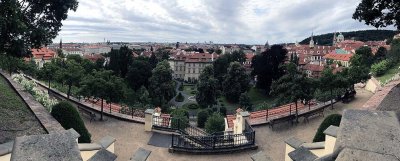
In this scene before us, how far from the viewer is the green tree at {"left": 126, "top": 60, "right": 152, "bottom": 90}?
55.2 metres

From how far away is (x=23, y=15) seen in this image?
10383 mm

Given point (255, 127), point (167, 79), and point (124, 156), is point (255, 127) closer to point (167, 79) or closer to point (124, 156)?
point (124, 156)

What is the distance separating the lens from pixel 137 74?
55.5 meters

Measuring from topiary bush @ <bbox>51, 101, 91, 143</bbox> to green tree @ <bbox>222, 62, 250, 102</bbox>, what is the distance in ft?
140

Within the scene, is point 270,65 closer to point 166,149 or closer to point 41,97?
point 166,149

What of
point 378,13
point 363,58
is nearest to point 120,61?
point 363,58

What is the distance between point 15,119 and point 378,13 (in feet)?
35.8

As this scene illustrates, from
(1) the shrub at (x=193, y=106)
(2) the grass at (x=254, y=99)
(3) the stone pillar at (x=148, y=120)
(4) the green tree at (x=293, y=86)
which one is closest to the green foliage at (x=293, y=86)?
(4) the green tree at (x=293, y=86)

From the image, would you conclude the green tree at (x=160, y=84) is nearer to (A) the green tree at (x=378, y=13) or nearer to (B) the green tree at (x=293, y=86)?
(B) the green tree at (x=293, y=86)

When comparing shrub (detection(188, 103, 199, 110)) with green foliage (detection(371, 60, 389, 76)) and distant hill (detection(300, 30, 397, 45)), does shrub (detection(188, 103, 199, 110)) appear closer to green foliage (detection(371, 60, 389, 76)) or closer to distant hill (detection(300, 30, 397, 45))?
green foliage (detection(371, 60, 389, 76))

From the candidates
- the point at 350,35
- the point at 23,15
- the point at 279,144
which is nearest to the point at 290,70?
the point at 279,144

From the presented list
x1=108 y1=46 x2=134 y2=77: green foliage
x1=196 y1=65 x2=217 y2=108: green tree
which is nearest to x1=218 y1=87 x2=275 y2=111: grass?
x1=196 y1=65 x2=217 y2=108: green tree

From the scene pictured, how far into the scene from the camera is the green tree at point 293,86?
664 inches

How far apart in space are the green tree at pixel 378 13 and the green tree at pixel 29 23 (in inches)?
341
